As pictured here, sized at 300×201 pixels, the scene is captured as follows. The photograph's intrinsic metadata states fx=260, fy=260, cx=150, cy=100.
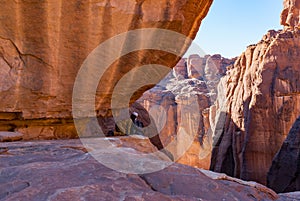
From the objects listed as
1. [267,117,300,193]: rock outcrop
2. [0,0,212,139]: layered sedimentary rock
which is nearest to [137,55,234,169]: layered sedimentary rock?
[267,117,300,193]: rock outcrop

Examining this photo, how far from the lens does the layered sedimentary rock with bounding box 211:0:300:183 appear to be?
1520cm

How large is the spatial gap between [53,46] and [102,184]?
3794mm

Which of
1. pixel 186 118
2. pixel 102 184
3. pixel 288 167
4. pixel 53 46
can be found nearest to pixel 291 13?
pixel 186 118

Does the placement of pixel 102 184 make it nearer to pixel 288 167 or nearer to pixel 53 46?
pixel 53 46

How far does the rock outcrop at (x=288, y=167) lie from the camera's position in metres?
10.1

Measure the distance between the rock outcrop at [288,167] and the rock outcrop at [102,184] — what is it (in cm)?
905

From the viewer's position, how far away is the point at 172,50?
6.60 m

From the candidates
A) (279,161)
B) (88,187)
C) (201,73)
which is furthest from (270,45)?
(201,73)

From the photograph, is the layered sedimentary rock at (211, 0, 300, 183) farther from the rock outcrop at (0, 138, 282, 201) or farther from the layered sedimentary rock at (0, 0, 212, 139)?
the rock outcrop at (0, 138, 282, 201)

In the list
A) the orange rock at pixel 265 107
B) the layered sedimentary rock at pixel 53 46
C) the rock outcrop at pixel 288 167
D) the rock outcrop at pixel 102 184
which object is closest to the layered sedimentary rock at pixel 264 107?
the orange rock at pixel 265 107

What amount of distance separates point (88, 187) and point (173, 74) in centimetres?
4098

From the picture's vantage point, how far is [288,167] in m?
10.5

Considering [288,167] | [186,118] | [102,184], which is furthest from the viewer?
[186,118]

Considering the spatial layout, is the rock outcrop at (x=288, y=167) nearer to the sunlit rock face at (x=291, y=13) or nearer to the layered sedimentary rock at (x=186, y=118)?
the sunlit rock face at (x=291, y=13)
